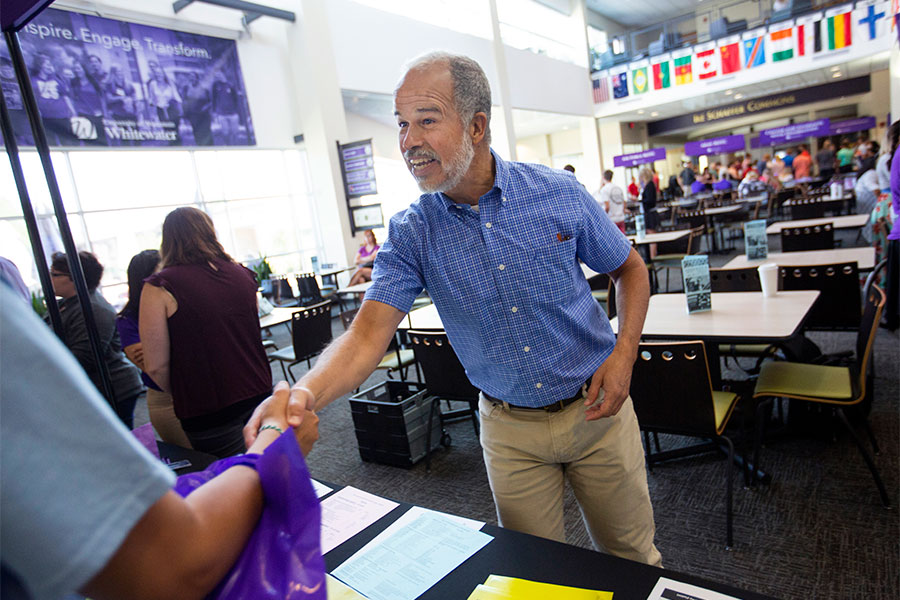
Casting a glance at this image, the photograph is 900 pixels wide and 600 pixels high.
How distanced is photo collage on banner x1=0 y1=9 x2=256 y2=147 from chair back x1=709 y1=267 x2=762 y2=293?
6857mm

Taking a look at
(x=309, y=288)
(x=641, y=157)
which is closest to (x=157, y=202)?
(x=309, y=288)

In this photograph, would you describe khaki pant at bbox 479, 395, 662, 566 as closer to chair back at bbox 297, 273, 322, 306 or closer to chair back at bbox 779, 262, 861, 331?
chair back at bbox 779, 262, 861, 331

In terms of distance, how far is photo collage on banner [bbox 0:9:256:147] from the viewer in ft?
21.4

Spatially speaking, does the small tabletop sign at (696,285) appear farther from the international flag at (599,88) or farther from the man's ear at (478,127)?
the international flag at (599,88)

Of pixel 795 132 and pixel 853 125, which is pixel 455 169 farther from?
pixel 853 125

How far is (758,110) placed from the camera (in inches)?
644

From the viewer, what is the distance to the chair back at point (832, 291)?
315 cm

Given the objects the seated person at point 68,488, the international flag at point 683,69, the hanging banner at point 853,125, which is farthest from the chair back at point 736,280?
the hanging banner at point 853,125

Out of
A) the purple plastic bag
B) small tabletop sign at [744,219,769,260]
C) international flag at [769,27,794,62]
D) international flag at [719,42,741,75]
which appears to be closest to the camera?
the purple plastic bag

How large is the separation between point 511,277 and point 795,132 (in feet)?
53.1

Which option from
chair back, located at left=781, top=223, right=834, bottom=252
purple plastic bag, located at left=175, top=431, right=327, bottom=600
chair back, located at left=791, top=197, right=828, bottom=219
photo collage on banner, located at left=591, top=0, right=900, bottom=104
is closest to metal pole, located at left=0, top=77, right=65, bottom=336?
purple plastic bag, located at left=175, top=431, right=327, bottom=600

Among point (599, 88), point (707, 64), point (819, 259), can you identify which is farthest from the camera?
point (599, 88)

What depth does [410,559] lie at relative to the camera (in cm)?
109

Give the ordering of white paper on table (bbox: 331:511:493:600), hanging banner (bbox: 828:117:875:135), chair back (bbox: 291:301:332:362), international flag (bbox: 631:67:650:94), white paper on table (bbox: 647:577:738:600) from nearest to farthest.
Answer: white paper on table (bbox: 647:577:738:600)
white paper on table (bbox: 331:511:493:600)
chair back (bbox: 291:301:332:362)
hanging banner (bbox: 828:117:875:135)
international flag (bbox: 631:67:650:94)
